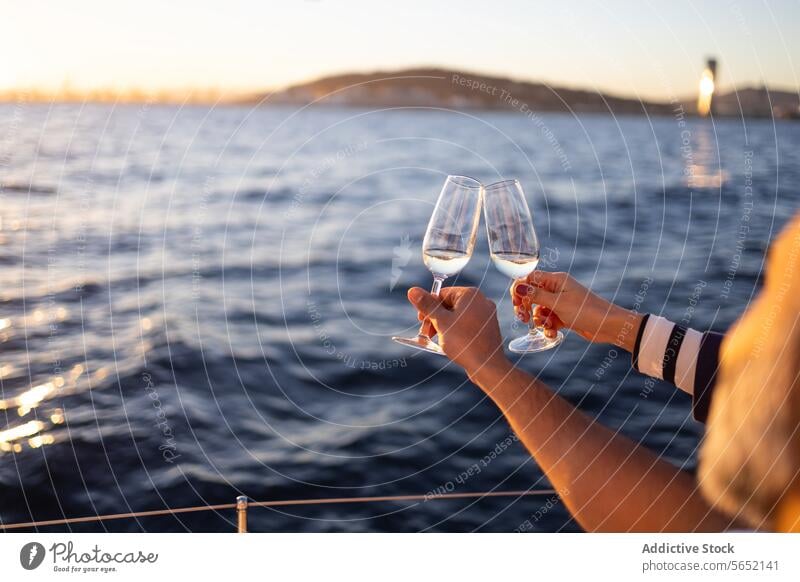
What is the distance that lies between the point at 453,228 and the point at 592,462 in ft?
1.42

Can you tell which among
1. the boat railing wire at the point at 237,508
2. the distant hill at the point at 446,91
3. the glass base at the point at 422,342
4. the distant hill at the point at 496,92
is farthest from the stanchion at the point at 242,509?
the distant hill at the point at 446,91

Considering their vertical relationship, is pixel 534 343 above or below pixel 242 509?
above

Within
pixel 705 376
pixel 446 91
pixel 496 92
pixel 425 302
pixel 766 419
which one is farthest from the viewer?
pixel 496 92

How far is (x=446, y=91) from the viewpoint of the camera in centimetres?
743

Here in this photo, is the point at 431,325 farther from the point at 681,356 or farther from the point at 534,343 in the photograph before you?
the point at 681,356

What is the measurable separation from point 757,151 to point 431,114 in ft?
29.9

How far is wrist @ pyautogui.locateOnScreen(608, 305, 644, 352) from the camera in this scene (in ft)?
4.24

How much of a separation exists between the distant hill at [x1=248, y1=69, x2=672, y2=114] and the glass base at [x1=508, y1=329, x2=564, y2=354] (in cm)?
170

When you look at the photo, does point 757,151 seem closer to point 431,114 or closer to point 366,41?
point 366,41

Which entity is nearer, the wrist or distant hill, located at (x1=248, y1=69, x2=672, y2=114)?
the wrist

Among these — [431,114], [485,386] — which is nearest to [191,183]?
[485,386]

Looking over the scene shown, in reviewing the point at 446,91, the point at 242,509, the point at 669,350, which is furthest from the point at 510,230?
the point at 446,91

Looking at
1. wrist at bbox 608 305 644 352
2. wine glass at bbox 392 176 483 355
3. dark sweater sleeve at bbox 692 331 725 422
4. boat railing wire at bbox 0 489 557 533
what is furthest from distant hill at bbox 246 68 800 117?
dark sweater sleeve at bbox 692 331 725 422

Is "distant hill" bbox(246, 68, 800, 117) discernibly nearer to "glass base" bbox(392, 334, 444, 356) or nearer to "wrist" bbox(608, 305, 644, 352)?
"glass base" bbox(392, 334, 444, 356)
